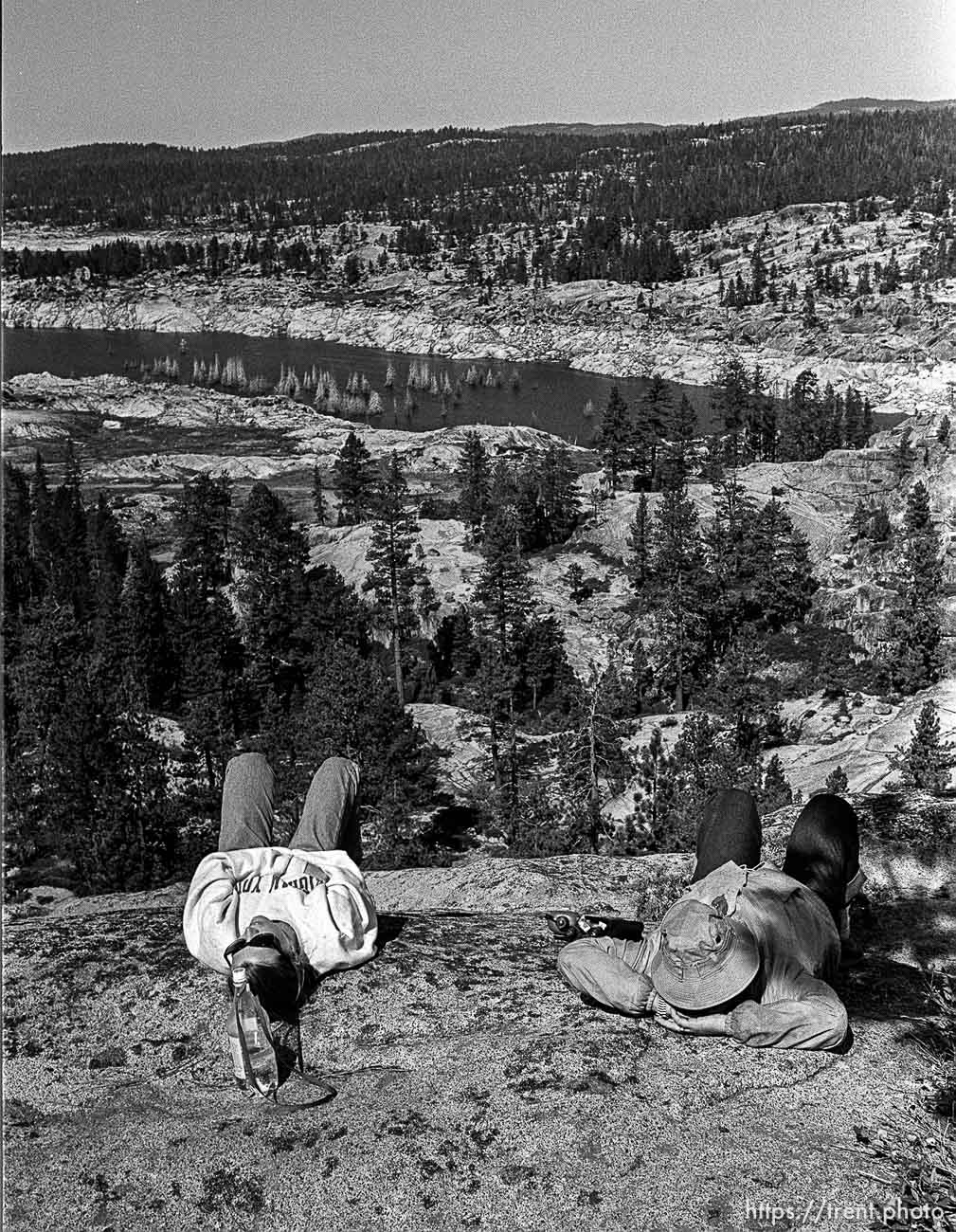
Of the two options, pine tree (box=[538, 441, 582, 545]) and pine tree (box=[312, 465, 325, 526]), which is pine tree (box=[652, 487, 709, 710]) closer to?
pine tree (box=[538, 441, 582, 545])

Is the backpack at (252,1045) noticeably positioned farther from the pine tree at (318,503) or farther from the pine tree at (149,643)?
the pine tree at (318,503)

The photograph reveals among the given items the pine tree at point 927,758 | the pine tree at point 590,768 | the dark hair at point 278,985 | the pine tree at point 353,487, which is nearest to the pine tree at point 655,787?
the pine tree at point 590,768

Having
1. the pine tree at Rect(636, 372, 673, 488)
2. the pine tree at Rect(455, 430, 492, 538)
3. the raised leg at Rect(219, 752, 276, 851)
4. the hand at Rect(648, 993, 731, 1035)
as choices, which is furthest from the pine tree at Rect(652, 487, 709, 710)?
the hand at Rect(648, 993, 731, 1035)

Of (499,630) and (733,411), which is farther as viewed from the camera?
(733,411)

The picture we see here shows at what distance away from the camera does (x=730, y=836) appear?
223 inches

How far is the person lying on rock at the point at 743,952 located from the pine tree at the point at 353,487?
5948 centimetres

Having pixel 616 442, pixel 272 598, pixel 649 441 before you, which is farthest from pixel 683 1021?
pixel 649 441

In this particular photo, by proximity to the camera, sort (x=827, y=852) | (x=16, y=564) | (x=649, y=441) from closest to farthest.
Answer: (x=827, y=852)
(x=16, y=564)
(x=649, y=441)

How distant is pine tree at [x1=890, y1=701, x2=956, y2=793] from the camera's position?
2158 centimetres

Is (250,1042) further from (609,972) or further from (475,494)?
(475,494)

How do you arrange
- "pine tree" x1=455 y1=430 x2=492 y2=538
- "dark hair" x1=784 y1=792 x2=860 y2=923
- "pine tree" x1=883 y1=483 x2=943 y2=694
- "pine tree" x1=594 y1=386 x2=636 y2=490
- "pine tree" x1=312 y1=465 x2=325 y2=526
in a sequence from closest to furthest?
1. "dark hair" x1=784 y1=792 x2=860 y2=923
2. "pine tree" x1=883 y1=483 x2=943 y2=694
3. "pine tree" x1=455 y1=430 x2=492 y2=538
4. "pine tree" x1=312 y1=465 x2=325 y2=526
5. "pine tree" x1=594 y1=386 x2=636 y2=490

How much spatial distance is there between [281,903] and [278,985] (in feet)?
1.33

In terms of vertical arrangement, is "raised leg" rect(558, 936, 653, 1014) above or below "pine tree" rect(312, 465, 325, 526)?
above

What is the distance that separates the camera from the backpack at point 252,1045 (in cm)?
475
